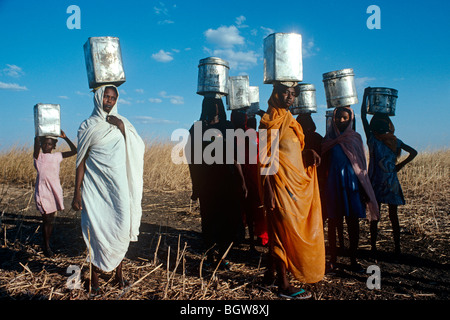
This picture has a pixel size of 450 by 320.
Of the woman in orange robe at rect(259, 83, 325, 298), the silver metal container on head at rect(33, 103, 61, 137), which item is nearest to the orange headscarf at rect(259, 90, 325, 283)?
the woman in orange robe at rect(259, 83, 325, 298)

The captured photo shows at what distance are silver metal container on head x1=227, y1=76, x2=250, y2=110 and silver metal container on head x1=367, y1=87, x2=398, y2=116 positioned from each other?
76.7 inches

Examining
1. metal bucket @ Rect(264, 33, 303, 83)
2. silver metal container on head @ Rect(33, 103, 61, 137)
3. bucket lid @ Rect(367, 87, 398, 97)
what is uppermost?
metal bucket @ Rect(264, 33, 303, 83)

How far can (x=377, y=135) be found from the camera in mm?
4039

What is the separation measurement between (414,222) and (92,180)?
533 cm

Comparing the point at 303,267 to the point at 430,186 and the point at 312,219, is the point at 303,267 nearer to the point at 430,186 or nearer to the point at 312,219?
the point at 312,219

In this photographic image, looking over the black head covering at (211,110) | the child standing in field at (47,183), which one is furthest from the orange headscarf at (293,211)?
the child standing in field at (47,183)

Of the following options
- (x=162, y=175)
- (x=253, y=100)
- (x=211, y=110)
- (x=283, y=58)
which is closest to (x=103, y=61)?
(x=211, y=110)

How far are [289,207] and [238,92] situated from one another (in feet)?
9.27

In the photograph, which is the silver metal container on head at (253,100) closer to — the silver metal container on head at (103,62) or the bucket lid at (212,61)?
the bucket lid at (212,61)

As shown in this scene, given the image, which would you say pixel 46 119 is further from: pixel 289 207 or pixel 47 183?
pixel 289 207

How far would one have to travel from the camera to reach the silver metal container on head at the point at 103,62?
312 cm

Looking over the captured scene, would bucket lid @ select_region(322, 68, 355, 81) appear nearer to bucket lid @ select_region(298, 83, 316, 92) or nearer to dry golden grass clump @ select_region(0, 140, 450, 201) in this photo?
bucket lid @ select_region(298, 83, 316, 92)

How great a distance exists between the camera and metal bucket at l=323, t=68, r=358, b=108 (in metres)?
4.00

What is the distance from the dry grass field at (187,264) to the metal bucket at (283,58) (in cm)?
196
